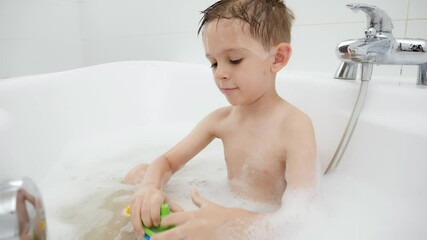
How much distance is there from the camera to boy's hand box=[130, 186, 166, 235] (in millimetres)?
605

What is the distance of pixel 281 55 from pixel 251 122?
0.16 meters

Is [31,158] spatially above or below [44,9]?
below

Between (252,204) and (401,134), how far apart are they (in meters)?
0.35

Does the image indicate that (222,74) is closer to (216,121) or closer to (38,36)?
(216,121)

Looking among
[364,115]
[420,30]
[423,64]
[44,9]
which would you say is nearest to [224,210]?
[364,115]

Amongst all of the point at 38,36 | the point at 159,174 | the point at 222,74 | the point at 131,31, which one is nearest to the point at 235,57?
the point at 222,74

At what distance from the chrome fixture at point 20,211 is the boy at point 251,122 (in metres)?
0.33

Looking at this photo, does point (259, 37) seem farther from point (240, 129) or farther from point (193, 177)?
point (193, 177)

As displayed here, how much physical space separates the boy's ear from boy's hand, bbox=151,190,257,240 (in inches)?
12.5

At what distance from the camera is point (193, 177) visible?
0.97 metres

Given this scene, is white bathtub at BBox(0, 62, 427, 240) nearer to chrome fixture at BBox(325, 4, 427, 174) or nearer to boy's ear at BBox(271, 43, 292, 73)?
chrome fixture at BBox(325, 4, 427, 174)

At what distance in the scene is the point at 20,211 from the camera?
26cm

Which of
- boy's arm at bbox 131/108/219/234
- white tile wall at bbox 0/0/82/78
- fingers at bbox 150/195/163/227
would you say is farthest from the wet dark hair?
white tile wall at bbox 0/0/82/78

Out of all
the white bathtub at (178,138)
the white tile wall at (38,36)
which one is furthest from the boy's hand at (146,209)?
the white tile wall at (38,36)
